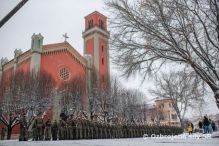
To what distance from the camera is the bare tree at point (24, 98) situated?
26188 millimetres

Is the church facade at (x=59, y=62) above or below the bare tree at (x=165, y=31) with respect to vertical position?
above

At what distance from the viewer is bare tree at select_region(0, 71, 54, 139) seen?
85.9 ft

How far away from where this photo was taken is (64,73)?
39688mm

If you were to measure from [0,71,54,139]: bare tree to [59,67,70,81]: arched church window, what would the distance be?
10.4 meters

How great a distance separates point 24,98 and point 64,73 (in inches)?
550

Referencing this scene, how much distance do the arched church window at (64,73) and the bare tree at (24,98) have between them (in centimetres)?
1040

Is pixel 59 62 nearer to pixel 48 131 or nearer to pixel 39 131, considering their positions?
pixel 39 131

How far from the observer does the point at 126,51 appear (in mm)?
10945

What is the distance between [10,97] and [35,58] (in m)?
11.5

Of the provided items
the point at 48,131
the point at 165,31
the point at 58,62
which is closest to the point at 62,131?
the point at 48,131

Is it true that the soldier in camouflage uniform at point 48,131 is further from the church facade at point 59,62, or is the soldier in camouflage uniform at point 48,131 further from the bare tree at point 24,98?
the church facade at point 59,62

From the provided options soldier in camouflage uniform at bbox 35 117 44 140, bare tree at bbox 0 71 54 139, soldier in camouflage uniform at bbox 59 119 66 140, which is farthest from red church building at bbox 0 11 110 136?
soldier in camouflage uniform at bbox 59 119 66 140

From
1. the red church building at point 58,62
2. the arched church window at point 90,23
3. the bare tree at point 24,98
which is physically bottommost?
the bare tree at point 24,98

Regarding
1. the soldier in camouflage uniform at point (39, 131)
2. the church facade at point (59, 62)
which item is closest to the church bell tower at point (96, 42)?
the church facade at point (59, 62)
